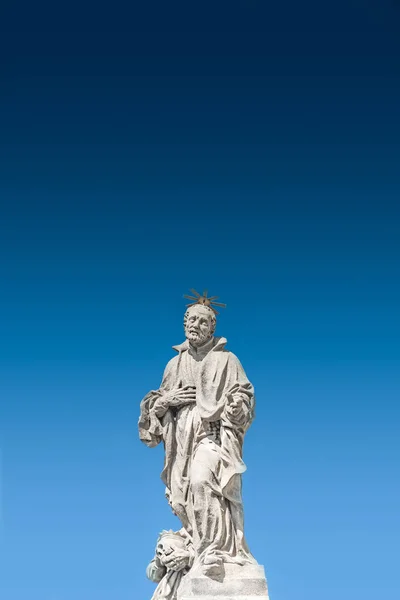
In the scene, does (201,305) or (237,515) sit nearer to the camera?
(237,515)

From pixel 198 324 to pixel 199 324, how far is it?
18 mm

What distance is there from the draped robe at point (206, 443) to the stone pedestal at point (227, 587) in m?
0.36

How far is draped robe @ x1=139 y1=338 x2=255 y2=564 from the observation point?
44.7ft

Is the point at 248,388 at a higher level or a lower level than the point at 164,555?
higher

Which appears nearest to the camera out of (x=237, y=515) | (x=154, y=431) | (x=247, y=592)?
(x=247, y=592)

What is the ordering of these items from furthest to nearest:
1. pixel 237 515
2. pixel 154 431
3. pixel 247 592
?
1. pixel 154 431
2. pixel 237 515
3. pixel 247 592

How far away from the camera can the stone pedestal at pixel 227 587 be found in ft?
42.0

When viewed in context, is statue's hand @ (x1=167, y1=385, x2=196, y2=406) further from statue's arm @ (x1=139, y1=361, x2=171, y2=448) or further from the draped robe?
statue's arm @ (x1=139, y1=361, x2=171, y2=448)

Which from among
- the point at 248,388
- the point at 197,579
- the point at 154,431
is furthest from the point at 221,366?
the point at 197,579

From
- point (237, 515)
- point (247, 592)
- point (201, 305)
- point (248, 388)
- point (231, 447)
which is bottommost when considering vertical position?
point (247, 592)

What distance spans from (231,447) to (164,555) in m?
1.96

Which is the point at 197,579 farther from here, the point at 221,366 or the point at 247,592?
the point at 221,366

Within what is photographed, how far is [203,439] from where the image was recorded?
14438 mm

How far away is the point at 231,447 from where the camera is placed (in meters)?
14.2
